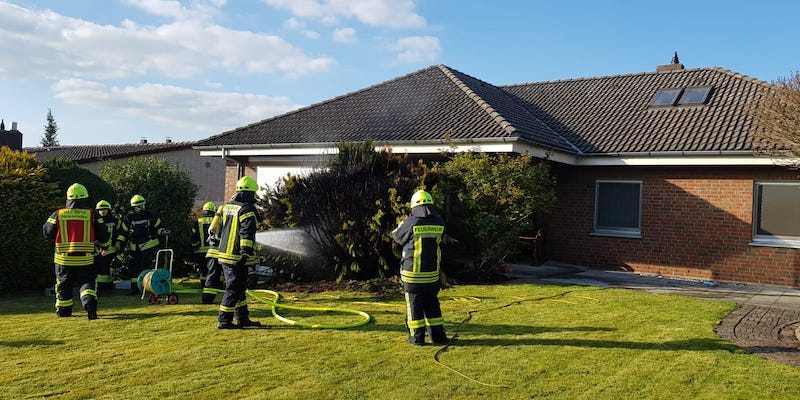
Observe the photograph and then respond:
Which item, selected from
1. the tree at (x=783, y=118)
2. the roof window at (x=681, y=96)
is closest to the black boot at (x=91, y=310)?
the tree at (x=783, y=118)

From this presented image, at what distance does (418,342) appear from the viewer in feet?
22.9

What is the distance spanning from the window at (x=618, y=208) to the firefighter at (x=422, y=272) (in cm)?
868

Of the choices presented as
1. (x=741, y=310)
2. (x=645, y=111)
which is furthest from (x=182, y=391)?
(x=645, y=111)

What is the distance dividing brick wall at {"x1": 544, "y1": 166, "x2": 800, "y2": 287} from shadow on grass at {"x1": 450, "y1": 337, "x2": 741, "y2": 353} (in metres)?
6.72

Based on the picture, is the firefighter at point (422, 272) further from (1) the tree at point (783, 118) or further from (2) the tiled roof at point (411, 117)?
(2) the tiled roof at point (411, 117)

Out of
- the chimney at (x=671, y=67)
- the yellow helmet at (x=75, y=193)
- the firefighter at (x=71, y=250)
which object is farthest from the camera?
the chimney at (x=671, y=67)

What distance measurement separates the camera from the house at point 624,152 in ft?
42.5

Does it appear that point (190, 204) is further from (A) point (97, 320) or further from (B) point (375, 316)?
(B) point (375, 316)

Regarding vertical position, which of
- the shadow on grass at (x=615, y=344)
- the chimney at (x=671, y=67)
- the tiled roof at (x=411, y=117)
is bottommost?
the shadow on grass at (x=615, y=344)

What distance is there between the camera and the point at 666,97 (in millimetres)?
16484

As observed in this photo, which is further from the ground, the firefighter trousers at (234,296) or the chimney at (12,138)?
the chimney at (12,138)

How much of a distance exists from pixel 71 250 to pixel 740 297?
35.5ft

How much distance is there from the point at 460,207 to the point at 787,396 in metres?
6.90

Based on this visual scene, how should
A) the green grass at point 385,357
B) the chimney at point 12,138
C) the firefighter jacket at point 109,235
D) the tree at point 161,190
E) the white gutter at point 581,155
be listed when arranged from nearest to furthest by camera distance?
the green grass at point 385,357 → the firefighter jacket at point 109,235 → the white gutter at point 581,155 → the tree at point 161,190 → the chimney at point 12,138
